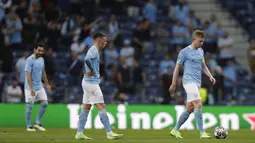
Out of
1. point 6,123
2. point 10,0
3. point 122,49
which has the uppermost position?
point 10,0

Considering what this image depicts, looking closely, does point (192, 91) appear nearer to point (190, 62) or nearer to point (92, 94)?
point (190, 62)

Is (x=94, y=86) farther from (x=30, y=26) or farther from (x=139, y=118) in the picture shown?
(x=30, y=26)

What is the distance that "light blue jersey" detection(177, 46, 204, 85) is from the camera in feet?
68.1

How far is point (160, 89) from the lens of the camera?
35.0 metres

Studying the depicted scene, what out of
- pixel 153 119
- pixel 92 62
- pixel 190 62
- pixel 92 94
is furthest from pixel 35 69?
pixel 153 119

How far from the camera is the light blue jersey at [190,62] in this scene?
68.1 feet

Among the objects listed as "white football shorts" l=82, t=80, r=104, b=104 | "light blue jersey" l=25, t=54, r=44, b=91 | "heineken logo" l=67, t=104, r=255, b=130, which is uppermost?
"light blue jersey" l=25, t=54, r=44, b=91

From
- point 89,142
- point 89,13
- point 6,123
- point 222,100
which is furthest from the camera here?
point 89,13

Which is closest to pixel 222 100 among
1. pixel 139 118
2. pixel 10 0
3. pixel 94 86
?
pixel 139 118

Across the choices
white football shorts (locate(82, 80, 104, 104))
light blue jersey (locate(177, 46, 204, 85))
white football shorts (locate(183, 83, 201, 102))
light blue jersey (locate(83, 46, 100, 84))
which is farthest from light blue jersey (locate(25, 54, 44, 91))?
white football shorts (locate(183, 83, 201, 102))

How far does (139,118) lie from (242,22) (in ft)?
38.5

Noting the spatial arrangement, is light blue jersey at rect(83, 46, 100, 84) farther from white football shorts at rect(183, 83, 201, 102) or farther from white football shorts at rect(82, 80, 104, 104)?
white football shorts at rect(183, 83, 201, 102)

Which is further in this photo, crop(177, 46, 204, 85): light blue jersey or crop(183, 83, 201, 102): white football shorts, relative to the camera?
crop(177, 46, 204, 85): light blue jersey

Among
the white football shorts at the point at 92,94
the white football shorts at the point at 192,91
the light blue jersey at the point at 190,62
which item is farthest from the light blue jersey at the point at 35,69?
the white football shorts at the point at 192,91
